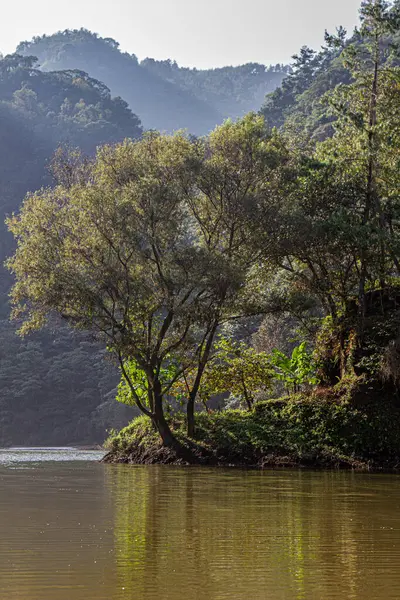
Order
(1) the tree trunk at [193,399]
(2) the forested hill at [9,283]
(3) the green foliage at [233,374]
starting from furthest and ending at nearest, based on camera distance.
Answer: (2) the forested hill at [9,283], (3) the green foliage at [233,374], (1) the tree trunk at [193,399]

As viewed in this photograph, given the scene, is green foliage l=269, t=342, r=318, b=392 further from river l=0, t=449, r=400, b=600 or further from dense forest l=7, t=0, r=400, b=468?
river l=0, t=449, r=400, b=600

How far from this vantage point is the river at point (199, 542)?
6474mm

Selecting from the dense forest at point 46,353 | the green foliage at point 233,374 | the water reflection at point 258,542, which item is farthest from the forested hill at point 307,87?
the water reflection at point 258,542

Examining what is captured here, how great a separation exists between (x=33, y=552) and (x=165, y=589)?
2.04 metres

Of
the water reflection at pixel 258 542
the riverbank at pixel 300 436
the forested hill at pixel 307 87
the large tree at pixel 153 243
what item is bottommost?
the water reflection at pixel 258 542

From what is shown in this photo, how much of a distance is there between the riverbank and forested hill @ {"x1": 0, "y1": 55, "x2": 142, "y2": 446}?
52.7 metres

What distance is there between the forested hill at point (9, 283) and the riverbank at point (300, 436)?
52.7 m

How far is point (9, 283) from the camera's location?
328 ft

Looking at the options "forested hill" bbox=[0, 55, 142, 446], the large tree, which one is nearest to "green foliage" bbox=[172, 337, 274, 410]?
the large tree

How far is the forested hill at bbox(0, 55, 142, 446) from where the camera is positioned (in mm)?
80875

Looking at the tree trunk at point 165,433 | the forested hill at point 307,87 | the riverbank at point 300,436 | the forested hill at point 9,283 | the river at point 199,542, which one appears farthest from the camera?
the forested hill at point 307,87

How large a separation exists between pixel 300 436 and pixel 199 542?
51.7 ft

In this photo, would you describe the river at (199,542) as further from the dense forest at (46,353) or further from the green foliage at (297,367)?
the dense forest at (46,353)

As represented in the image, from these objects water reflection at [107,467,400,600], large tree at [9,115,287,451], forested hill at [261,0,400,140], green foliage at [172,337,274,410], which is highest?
forested hill at [261,0,400,140]
